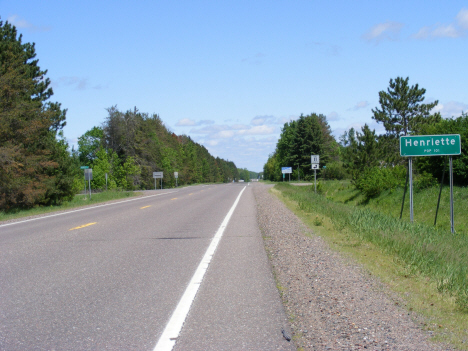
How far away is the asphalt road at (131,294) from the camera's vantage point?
466 cm

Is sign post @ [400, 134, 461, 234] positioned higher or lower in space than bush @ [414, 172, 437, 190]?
higher

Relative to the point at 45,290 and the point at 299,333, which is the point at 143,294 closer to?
the point at 45,290

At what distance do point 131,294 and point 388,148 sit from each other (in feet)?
166

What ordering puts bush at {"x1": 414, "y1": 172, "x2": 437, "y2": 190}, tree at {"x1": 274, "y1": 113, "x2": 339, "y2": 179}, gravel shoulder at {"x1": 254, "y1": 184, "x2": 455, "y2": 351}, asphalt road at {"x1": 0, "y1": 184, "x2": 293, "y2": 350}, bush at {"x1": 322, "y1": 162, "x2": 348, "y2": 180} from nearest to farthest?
1. gravel shoulder at {"x1": 254, "y1": 184, "x2": 455, "y2": 351}
2. asphalt road at {"x1": 0, "y1": 184, "x2": 293, "y2": 350}
3. bush at {"x1": 414, "y1": 172, "x2": 437, "y2": 190}
4. bush at {"x1": 322, "y1": 162, "x2": 348, "y2": 180}
5. tree at {"x1": 274, "y1": 113, "x2": 339, "y2": 179}

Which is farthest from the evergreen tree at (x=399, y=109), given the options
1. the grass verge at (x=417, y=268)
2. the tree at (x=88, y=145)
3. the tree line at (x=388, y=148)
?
the tree at (x=88, y=145)

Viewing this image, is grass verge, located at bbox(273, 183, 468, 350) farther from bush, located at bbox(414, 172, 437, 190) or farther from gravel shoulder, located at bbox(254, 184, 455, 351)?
bush, located at bbox(414, 172, 437, 190)

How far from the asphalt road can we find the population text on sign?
25.6 ft

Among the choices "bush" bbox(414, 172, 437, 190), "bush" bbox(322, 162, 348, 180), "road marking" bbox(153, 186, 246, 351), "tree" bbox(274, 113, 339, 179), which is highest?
"tree" bbox(274, 113, 339, 179)

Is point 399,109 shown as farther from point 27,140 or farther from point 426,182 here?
point 27,140

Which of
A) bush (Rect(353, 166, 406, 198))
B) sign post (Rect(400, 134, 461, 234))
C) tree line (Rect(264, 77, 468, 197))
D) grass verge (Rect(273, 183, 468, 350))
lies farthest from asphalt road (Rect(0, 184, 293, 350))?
bush (Rect(353, 166, 406, 198))

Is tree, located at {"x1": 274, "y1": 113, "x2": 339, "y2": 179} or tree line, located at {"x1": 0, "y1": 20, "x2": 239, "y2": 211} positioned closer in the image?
tree line, located at {"x1": 0, "y1": 20, "x2": 239, "y2": 211}

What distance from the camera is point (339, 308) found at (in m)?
5.44

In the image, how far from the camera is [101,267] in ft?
26.8

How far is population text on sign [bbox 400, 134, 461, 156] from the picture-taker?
A: 15.4m
